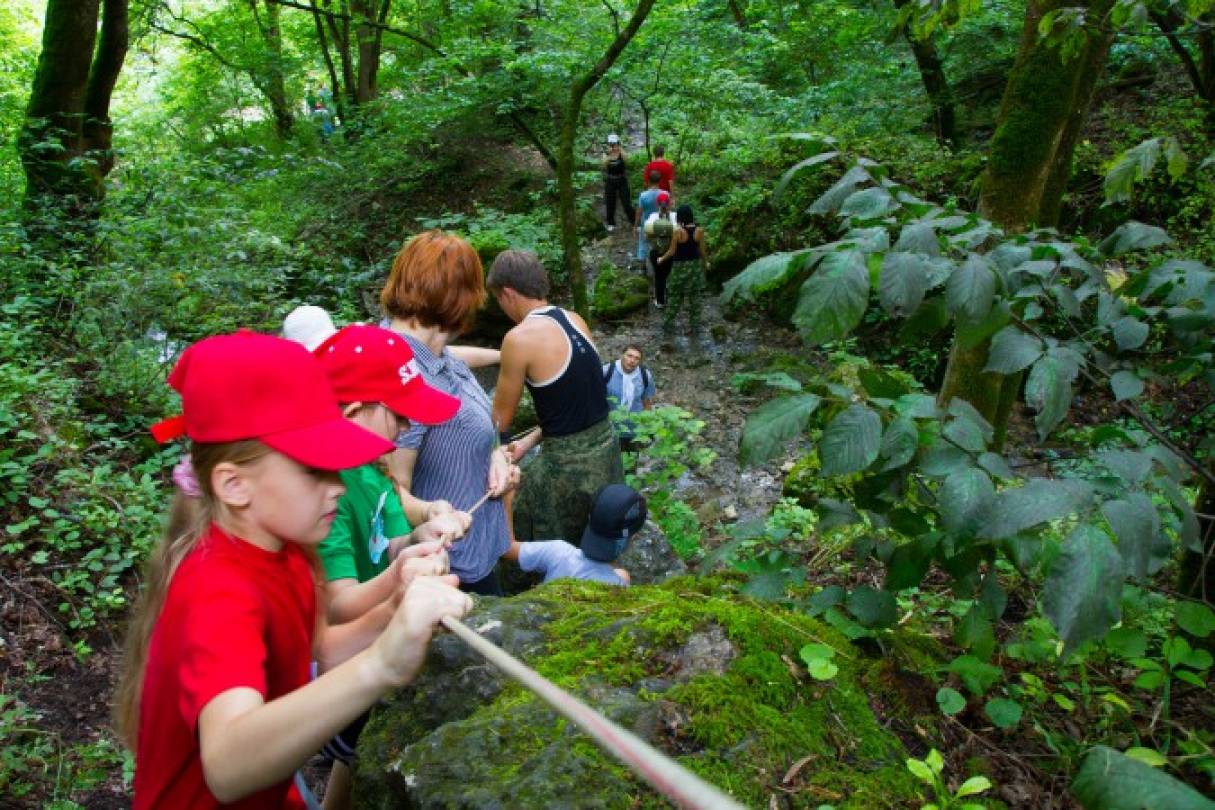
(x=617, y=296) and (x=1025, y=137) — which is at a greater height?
(x=1025, y=137)

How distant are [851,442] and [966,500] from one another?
28 cm

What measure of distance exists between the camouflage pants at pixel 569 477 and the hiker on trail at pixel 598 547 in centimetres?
38

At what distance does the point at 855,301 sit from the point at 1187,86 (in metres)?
14.0

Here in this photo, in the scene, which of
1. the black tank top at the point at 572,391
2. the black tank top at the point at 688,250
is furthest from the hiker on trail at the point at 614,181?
the black tank top at the point at 572,391

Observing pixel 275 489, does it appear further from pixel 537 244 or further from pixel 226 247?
pixel 537 244

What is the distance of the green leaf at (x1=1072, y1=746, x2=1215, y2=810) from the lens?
118 cm

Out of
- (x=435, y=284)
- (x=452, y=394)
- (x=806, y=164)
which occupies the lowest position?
(x=452, y=394)

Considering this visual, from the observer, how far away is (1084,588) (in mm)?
1458

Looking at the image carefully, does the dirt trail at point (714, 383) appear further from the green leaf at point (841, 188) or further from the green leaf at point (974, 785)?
the green leaf at point (974, 785)

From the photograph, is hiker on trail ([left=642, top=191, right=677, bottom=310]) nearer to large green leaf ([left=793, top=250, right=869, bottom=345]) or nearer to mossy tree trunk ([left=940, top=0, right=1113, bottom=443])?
mossy tree trunk ([left=940, top=0, right=1113, bottom=443])

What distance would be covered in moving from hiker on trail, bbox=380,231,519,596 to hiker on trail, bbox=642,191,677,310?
8254mm

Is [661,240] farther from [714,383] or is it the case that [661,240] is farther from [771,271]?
[771,271]

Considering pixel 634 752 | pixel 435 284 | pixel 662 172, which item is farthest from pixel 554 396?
pixel 662 172

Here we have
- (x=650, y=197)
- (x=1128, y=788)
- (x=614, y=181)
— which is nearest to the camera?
(x=1128, y=788)
